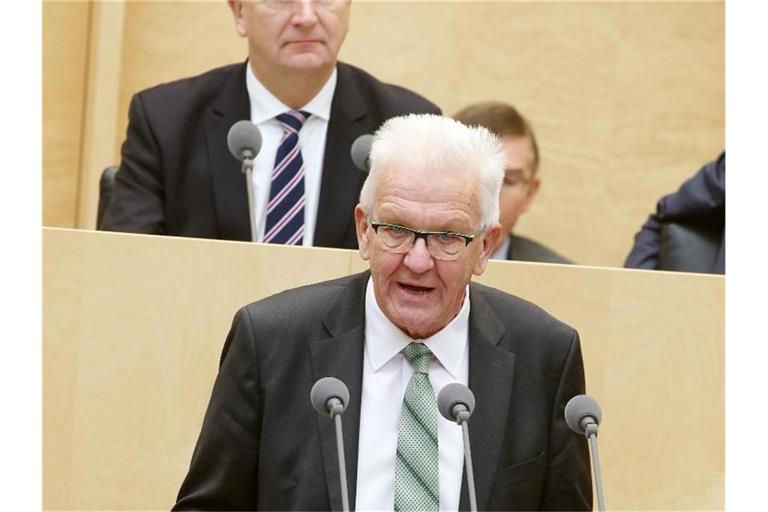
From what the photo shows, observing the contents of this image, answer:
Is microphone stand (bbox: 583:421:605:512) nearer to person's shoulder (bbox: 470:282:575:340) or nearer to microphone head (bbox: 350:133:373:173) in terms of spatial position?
person's shoulder (bbox: 470:282:575:340)

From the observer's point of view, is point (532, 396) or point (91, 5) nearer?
point (532, 396)

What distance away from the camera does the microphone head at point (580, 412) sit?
2377 mm

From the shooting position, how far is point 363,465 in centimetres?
251

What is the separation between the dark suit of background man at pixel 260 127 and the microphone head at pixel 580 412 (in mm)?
1018

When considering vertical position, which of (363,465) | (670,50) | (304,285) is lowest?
(363,465)

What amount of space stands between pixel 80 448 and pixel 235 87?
99 cm

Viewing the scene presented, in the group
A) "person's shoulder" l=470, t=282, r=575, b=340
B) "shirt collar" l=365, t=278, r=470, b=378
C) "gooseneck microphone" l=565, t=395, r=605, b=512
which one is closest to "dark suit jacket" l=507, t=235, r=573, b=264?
"person's shoulder" l=470, t=282, r=575, b=340

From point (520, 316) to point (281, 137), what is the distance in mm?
966

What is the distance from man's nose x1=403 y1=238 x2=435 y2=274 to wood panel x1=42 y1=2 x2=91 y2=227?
2188mm

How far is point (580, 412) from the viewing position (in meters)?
2.38
